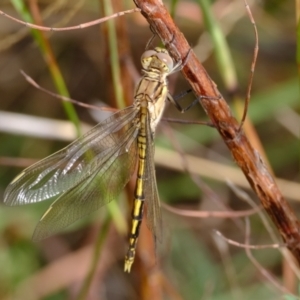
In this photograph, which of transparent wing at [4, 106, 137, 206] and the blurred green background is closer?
transparent wing at [4, 106, 137, 206]

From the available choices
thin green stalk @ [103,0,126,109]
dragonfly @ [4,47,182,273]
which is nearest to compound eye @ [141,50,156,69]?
dragonfly @ [4,47,182,273]

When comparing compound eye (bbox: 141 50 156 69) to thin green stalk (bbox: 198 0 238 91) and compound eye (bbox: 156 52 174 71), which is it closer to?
compound eye (bbox: 156 52 174 71)

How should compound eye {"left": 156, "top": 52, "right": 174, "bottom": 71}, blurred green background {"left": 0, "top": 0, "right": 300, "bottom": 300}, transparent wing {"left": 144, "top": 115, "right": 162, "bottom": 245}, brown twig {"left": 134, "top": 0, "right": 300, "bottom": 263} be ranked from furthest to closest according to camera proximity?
blurred green background {"left": 0, "top": 0, "right": 300, "bottom": 300}, transparent wing {"left": 144, "top": 115, "right": 162, "bottom": 245}, compound eye {"left": 156, "top": 52, "right": 174, "bottom": 71}, brown twig {"left": 134, "top": 0, "right": 300, "bottom": 263}

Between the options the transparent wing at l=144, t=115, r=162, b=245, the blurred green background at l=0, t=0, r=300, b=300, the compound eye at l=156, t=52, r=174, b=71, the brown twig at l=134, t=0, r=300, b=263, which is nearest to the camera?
the brown twig at l=134, t=0, r=300, b=263

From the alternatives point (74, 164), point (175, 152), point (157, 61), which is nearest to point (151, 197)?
point (74, 164)

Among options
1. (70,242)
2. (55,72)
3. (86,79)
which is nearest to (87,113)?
(86,79)

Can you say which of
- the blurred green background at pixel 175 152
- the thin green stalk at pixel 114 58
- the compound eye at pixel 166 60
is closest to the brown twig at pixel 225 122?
the compound eye at pixel 166 60

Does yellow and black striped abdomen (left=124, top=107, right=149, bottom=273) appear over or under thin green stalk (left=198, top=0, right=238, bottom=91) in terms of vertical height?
under

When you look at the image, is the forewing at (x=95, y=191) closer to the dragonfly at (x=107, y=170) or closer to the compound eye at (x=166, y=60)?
the dragonfly at (x=107, y=170)

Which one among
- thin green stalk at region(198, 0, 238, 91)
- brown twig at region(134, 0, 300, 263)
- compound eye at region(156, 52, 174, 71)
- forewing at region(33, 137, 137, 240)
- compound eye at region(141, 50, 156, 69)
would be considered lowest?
brown twig at region(134, 0, 300, 263)
